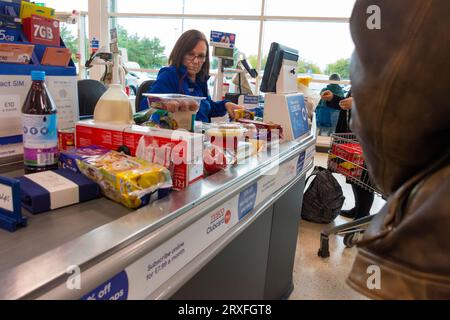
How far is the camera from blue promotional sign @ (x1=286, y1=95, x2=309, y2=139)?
1821 millimetres

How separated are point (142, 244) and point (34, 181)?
327 millimetres

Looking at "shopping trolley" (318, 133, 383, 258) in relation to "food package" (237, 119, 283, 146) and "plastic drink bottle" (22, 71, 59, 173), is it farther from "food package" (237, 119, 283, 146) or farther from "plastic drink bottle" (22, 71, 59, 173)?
"plastic drink bottle" (22, 71, 59, 173)

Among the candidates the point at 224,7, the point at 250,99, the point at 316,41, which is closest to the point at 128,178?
the point at 250,99

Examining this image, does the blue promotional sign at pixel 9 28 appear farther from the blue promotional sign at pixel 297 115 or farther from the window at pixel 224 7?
the window at pixel 224 7

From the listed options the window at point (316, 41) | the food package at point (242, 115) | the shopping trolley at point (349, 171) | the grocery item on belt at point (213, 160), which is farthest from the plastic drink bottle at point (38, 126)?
the window at point (316, 41)

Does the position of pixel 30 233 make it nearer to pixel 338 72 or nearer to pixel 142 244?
pixel 142 244

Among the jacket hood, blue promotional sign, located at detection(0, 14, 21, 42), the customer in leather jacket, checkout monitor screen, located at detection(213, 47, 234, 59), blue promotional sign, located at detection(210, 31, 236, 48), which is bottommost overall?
the customer in leather jacket

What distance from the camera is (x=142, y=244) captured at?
0.71 m

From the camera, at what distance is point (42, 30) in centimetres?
115

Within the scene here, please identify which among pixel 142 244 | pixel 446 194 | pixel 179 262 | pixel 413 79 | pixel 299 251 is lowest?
pixel 299 251

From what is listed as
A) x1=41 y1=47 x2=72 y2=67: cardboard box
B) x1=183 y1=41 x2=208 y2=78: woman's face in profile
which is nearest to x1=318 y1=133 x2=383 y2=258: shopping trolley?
x1=183 y1=41 x2=208 y2=78: woman's face in profile

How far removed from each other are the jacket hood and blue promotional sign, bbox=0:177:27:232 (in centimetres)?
64
